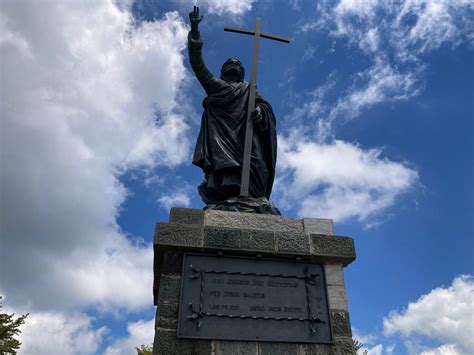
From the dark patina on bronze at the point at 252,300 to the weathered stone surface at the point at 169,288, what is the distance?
7cm

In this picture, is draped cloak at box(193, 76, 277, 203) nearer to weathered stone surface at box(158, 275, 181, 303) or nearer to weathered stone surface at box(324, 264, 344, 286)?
weathered stone surface at box(324, 264, 344, 286)

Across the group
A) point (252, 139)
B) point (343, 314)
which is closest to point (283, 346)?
point (343, 314)

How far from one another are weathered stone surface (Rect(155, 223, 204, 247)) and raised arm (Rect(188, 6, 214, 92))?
107 inches

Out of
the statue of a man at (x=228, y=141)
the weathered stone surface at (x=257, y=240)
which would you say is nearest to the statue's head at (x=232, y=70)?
the statue of a man at (x=228, y=141)

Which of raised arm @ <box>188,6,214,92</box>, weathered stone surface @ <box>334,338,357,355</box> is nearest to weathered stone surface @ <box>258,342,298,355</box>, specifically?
weathered stone surface @ <box>334,338,357,355</box>

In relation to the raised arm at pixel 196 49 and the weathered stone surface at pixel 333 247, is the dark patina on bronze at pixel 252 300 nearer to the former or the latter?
the weathered stone surface at pixel 333 247

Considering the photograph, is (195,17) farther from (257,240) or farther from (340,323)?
(340,323)

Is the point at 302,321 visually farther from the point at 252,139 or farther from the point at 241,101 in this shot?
the point at 241,101

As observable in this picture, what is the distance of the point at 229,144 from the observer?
6.12 metres

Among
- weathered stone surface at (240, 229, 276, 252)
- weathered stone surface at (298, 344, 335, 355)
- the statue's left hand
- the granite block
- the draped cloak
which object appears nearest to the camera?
weathered stone surface at (298, 344, 335, 355)

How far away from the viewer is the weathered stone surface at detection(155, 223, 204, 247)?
4.51 meters

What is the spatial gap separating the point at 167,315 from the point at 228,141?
2812 mm

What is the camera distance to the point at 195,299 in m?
4.29

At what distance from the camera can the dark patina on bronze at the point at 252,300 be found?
4195 millimetres
